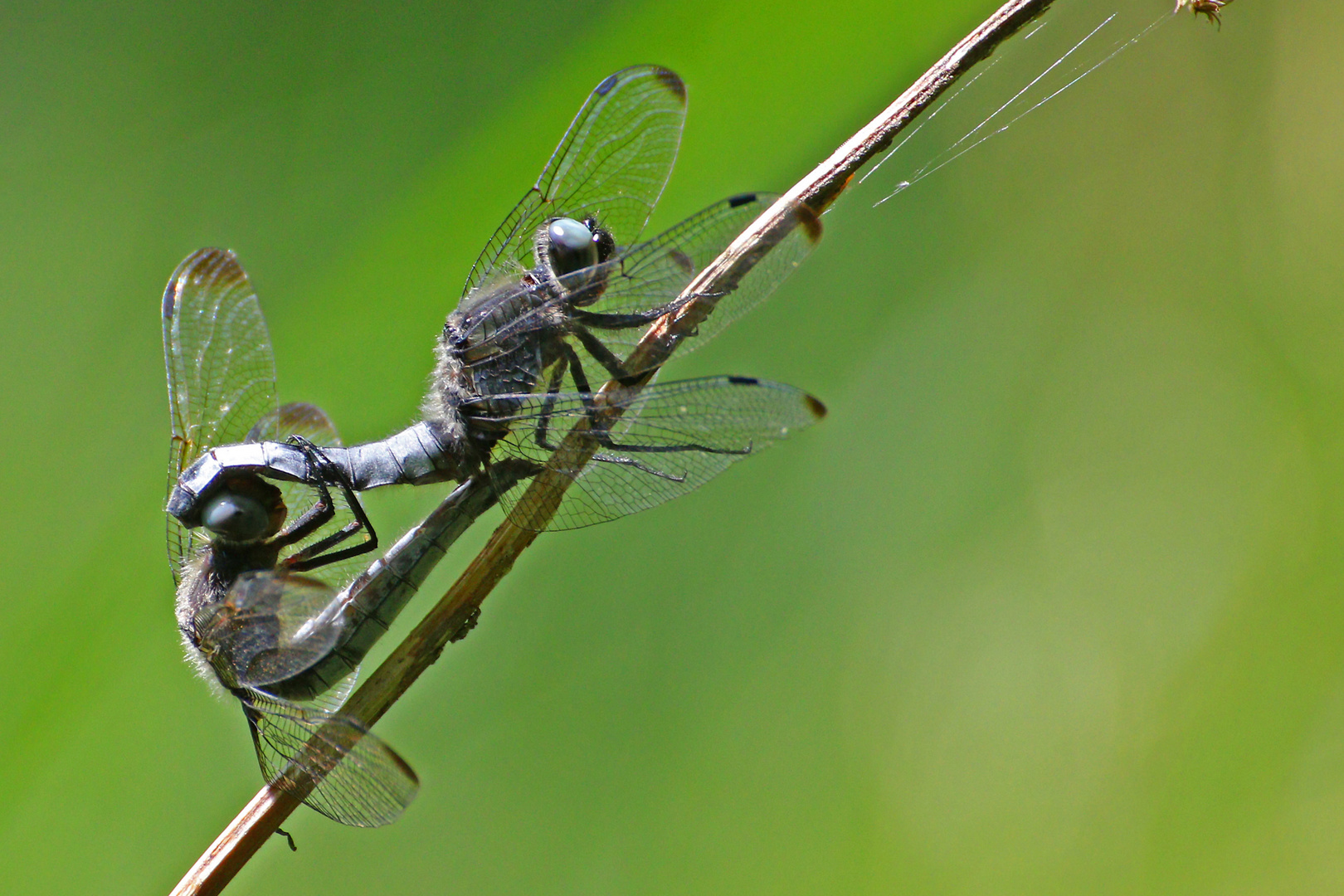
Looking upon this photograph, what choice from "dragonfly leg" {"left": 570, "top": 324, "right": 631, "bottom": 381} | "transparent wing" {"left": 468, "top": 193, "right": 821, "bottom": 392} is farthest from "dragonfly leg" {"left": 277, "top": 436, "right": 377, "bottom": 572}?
"dragonfly leg" {"left": 570, "top": 324, "right": 631, "bottom": 381}

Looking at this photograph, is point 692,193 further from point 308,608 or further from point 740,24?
point 308,608

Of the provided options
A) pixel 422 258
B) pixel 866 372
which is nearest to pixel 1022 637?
pixel 866 372

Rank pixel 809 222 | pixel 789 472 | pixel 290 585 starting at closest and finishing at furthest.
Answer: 1. pixel 809 222
2. pixel 290 585
3. pixel 789 472

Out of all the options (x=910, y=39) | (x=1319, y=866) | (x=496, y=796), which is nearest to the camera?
(x=1319, y=866)

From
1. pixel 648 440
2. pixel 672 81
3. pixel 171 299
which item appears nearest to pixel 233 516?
pixel 171 299

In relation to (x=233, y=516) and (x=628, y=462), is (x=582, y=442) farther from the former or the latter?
(x=233, y=516)

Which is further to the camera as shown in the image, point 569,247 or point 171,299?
point 171,299

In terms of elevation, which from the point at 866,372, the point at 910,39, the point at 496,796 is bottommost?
the point at 496,796

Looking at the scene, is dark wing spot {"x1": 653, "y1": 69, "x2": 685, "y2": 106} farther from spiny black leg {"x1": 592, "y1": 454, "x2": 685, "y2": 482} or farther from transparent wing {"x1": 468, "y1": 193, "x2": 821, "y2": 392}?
spiny black leg {"x1": 592, "y1": 454, "x2": 685, "y2": 482}
